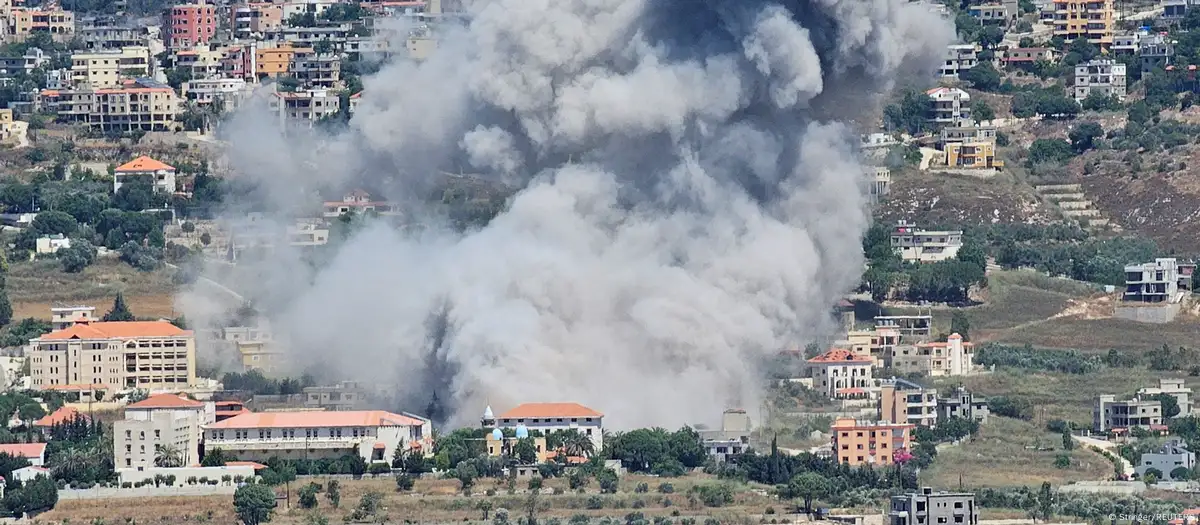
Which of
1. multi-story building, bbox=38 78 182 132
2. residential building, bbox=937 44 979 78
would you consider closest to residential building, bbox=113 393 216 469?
multi-story building, bbox=38 78 182 132

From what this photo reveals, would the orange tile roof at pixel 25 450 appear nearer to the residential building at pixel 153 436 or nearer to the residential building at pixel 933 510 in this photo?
the residential building at pixel 153 436

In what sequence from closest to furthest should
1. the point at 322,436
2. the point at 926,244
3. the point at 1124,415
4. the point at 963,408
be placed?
the point at 322,436 → the point at 1124,415 → the point at 963,408 → the point at 926,244

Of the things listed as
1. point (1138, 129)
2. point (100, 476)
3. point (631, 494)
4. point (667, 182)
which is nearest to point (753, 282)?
point (667, 182)

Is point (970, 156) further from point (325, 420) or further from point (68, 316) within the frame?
point (325, 420)

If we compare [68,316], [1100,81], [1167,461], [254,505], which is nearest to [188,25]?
[1100,81]

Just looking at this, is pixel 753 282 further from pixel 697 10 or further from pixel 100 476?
pixel 100 476

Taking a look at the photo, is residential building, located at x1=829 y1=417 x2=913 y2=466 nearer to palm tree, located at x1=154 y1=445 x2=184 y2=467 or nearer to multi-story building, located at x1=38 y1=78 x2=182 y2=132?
palm tree, located at x1=154 y1=445 x2=184 y2=467
